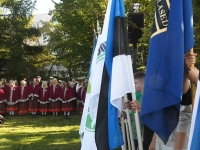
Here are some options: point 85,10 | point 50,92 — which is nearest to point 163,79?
point 50,92

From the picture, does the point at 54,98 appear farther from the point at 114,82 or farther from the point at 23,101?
the point at 114,82

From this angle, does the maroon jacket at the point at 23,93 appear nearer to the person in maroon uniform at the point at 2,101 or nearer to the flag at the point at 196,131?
the person in maroon uniform at the point at 2,101

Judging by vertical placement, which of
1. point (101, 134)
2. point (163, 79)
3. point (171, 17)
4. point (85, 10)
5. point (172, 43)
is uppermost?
point (85, 10)

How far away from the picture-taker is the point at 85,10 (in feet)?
85.6

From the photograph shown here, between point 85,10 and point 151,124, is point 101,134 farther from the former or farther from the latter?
point 85,10

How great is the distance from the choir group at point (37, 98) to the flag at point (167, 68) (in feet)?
50.8

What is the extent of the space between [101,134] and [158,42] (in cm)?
130

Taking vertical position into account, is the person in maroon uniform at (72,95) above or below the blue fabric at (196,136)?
below

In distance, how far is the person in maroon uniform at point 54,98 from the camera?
61.6 feet

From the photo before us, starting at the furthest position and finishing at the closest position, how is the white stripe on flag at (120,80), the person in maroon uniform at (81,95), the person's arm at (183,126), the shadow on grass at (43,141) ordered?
1. the person in maroon uniform at (81,95)
2. the shadow on grass at (43,141)
3. the white stripe on flag at (120,80)
4. the person's arm at (183,126)

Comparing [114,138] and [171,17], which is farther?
[114,138]

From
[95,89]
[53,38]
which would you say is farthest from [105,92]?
[53,38]

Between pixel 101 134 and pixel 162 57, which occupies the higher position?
pixel 162 57

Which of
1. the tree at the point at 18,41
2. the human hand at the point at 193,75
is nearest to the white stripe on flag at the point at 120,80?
the human hand at the point at 193,75
